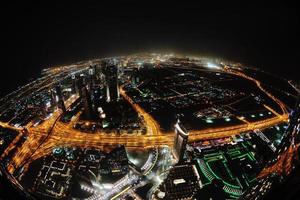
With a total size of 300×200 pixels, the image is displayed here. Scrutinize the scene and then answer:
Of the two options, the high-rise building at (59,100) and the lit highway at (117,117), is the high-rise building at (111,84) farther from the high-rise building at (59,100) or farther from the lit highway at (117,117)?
the high-rise building at (59,100)

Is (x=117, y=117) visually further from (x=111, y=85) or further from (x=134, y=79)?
(x=134, y=79)

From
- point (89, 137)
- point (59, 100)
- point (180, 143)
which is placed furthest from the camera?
point (59, 100)

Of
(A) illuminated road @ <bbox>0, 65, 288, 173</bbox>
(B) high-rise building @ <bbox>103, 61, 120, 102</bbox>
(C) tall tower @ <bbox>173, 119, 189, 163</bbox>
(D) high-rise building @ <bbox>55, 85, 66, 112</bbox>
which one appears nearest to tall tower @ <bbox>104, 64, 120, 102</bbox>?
(B) high-rise building @ <bbox>103, 61, 120, 102</bbox>

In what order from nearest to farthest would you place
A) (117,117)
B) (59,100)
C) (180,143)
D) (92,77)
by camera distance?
(180,143), (117,117), (59,100), (92,77)

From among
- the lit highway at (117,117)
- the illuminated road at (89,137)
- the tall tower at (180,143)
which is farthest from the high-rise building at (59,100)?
the tall tower at (180,143)

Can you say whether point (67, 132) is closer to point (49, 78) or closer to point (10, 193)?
point (49, 78)

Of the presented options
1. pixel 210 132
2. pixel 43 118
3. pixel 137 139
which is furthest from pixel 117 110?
pixel 210 132

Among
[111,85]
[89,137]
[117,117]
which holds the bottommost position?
[89,137]

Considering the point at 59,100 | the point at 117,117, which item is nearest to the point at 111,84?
the point at 117,117
